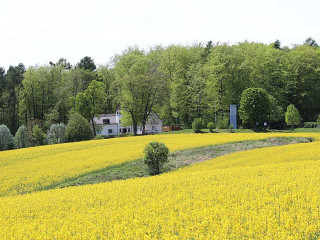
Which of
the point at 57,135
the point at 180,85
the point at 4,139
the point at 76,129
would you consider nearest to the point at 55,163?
the point at 76,129

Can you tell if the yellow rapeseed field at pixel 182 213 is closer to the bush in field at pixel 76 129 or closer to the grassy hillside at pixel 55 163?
the grassy hillside at pixel 55 163

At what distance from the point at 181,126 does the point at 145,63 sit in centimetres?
1633

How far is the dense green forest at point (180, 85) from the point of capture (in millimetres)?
70062

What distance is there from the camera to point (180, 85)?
72875 millimetres

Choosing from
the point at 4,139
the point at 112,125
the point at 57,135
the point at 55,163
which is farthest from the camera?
the point at 112,125

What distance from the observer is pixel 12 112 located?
287 feet

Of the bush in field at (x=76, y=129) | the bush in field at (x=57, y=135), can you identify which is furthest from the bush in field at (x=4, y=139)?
the bush in field at (x=76, y=129)

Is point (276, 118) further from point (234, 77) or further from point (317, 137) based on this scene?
point (317, 137)

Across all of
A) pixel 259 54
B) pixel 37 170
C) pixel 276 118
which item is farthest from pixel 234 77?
pixel 37 170

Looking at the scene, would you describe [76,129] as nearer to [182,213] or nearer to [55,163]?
[55,163]

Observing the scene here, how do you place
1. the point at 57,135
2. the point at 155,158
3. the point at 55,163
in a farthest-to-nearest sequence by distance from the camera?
the point at 57,135
the point at 55,163
the point at 155,158

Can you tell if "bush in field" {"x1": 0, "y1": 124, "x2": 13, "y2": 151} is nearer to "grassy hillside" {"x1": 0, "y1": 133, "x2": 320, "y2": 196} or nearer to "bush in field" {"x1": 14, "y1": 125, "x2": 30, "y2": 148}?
"bush in field" {"x1": 14, "y1": 125, "x2": 30, "y2": 148}

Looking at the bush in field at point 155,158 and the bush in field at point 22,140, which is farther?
the bush in field at point 22,140

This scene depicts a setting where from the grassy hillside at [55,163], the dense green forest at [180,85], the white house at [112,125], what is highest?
the dense green forest at [180,85]
